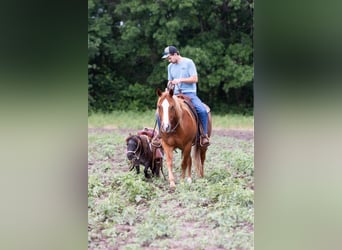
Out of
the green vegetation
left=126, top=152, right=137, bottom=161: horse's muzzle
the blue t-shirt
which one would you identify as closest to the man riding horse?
the blue t-shirt

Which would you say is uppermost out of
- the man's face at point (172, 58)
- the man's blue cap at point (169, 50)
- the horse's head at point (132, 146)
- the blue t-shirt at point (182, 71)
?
the man's blue cap at point (169, 50)

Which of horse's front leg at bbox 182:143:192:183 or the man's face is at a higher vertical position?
the man's face

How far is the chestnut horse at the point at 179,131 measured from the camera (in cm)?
303

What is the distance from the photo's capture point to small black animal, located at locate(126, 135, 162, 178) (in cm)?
307

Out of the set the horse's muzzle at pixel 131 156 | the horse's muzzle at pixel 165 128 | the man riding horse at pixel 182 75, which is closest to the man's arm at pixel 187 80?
the man riding horse at pixel 182 75

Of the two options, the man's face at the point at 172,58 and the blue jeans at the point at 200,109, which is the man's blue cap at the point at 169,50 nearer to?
the man's face at the point at 172,58

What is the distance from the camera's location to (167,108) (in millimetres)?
3018

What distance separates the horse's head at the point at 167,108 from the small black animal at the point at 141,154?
14 centimetres

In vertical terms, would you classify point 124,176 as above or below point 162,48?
below

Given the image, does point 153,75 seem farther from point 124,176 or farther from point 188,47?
point 124,176

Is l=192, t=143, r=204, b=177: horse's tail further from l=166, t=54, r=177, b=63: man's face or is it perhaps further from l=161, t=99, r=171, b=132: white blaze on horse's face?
l=166, t=54, r=177, b=63: man's face
